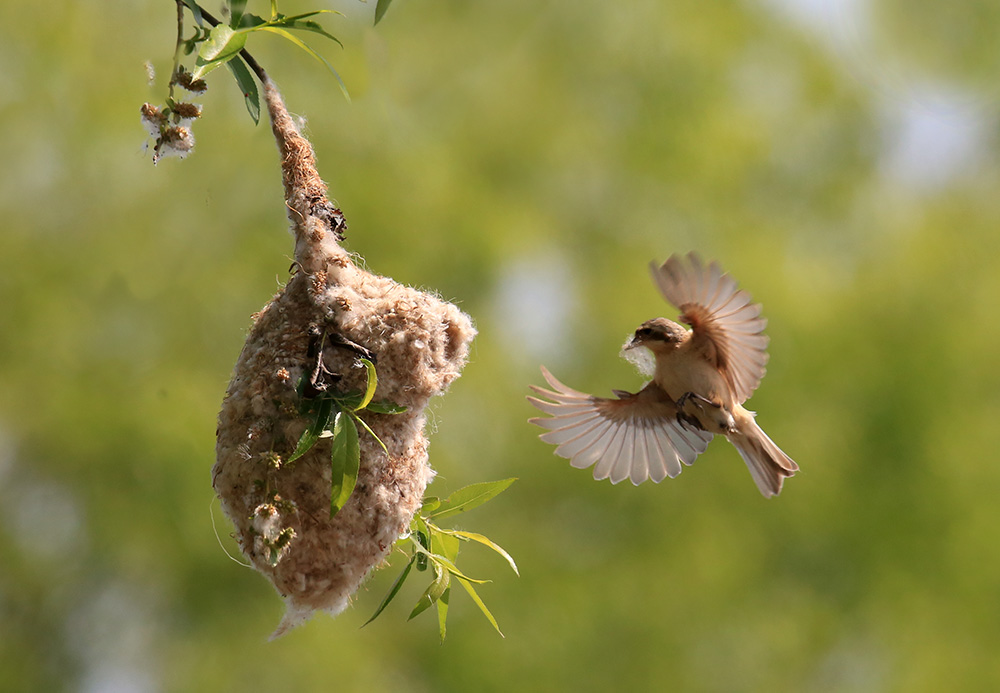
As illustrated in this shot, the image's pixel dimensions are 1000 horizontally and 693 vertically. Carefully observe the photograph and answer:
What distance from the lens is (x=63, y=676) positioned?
6.54m

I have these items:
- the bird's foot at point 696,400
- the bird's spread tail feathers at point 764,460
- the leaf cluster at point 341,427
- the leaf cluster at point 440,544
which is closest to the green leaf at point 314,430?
the leaf cluster at point 341,427

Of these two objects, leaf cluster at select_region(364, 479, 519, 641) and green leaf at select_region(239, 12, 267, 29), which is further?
leaf cluster at select_region(364, 479, 519, 641)

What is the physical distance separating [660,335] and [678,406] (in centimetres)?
22

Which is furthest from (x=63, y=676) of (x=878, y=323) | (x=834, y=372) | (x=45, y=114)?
(x=878, y=323)

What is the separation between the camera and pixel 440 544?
2.28 m

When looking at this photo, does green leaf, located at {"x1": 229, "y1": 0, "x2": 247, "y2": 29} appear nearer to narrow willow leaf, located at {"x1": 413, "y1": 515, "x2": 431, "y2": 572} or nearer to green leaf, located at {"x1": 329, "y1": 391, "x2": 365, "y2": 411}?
green leaf, located at {"x1": 329, "y1": 391, "x2": 365, "y2": 411}

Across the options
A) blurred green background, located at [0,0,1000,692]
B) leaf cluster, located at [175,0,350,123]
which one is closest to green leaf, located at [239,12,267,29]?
leaf cluster, located at [175,0,350,123]

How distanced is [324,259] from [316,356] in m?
0.21

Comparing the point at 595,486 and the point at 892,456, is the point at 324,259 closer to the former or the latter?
the point at 595,486

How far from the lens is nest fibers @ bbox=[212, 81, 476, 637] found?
193 centimetres

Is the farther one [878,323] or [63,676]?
[878,323]

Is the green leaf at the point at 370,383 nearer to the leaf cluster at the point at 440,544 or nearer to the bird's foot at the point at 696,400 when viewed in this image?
the leaf cluster at the point at 440,544

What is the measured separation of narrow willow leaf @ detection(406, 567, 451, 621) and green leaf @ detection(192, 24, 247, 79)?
1114 millimetres

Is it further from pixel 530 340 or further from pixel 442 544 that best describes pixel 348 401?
pixel 530 340
